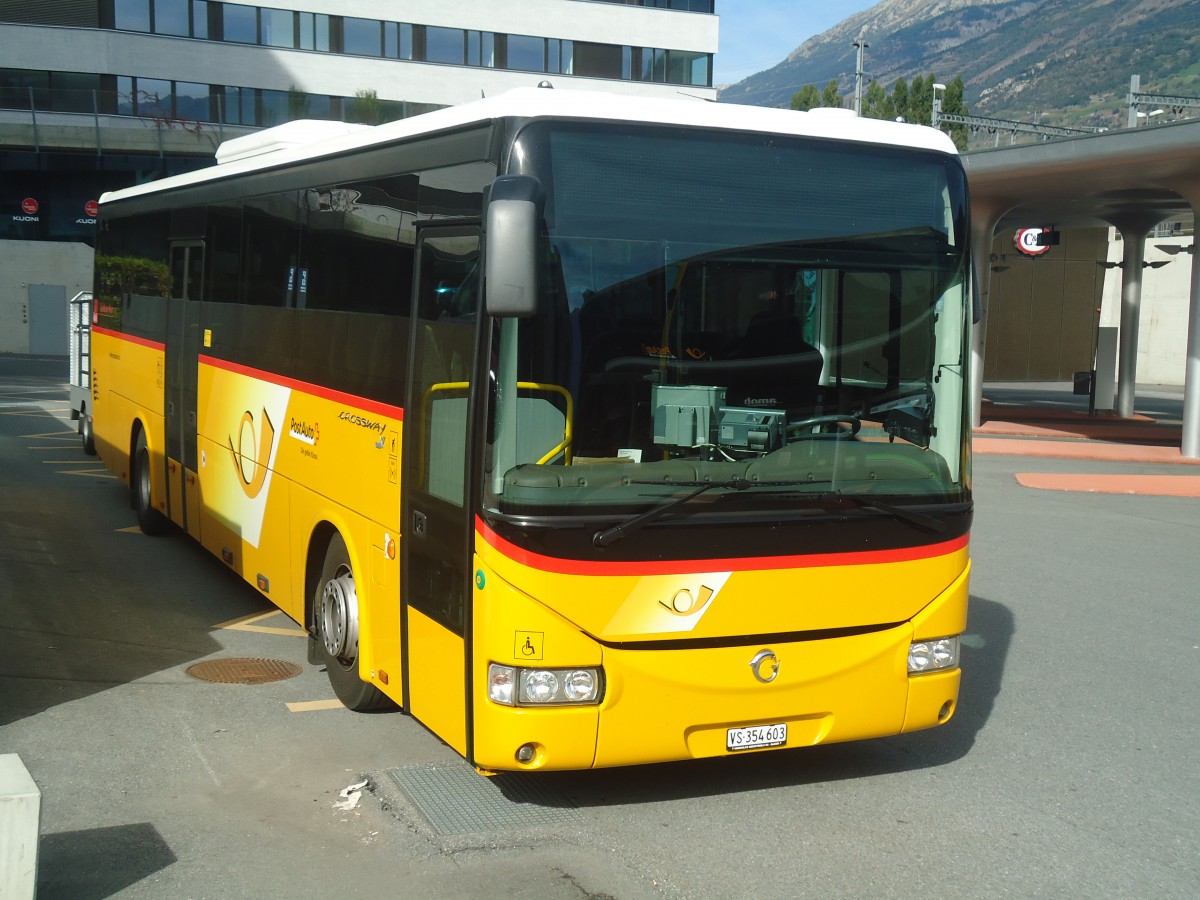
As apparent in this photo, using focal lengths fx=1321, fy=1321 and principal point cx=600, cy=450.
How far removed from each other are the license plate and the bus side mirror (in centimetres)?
208

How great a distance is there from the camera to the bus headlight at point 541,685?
5359 millimetres

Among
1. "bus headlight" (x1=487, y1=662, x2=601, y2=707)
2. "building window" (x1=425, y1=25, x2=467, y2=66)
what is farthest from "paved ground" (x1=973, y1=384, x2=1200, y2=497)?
"building window" (x1=425, y1=25, x2=467, y2=66)

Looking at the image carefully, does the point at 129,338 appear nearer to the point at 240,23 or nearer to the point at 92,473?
the point at 92,473

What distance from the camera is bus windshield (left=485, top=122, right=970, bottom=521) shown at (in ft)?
17.6

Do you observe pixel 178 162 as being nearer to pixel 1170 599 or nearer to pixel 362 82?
pixel 362 82

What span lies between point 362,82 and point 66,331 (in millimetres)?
14568

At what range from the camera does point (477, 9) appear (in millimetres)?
51938

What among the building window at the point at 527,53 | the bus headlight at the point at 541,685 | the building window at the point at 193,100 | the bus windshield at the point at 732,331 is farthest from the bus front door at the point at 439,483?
the building window at the point at 527,53

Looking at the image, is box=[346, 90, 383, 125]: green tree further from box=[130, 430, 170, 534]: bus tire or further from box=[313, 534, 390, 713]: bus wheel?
box=[313, 534, 390, 713]: bus wheel

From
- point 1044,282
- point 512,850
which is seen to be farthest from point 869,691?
point 1044,282

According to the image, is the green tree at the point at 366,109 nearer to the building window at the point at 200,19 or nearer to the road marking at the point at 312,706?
the building window at the point at 200,19

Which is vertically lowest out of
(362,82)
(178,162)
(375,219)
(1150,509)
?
(1150,509)

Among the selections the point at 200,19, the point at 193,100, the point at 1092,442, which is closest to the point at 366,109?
the point at 193,100

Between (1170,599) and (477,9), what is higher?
(477,9)
